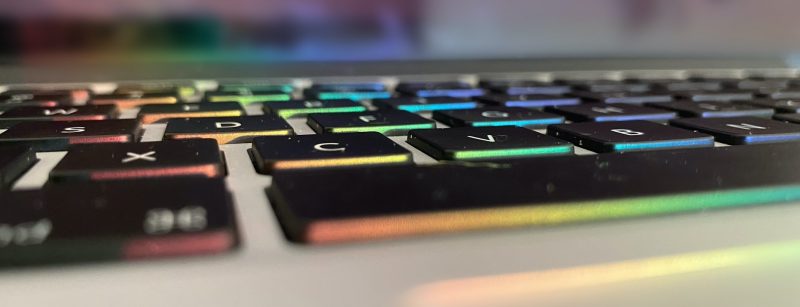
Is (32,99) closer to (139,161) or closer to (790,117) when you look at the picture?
(139,161)

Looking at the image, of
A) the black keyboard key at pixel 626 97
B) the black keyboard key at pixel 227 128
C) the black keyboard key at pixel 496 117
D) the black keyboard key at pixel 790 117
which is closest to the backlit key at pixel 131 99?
the black keyboard key at pixel 227 128

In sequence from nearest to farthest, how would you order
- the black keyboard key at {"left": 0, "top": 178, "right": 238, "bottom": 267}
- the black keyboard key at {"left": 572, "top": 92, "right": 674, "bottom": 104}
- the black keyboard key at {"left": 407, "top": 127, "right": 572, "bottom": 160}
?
the black keyboard key at {"left": 0, "top": 178, "right": 238, "bottom": 267}
the black keyboard key at {"left": 407, "top": 127, "right": 572, "bottom": 160}
the black keyboard key at {"left": 572, "top": 92, "right": 674, "bottom": 104}

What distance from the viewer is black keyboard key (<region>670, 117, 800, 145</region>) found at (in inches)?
14.4

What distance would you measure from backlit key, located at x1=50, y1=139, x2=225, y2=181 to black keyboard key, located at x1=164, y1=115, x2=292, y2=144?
0.05 metres

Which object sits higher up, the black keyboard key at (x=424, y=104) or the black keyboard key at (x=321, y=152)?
the black keyboard key at (x=321, y=152)

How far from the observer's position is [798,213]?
0.24 metres

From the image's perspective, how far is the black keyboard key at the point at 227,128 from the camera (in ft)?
1.13

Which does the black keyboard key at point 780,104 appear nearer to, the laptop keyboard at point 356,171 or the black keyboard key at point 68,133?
the laptop keyboard at point 356,171

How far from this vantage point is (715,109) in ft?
1.56

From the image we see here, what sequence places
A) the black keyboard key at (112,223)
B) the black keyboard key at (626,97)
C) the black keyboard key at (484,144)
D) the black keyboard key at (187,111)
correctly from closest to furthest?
the black keyboard key at (112,223) → the black keyboard key at (484,144) → the black keyboard key at (187,111) → the black keyboard key at (626,97)

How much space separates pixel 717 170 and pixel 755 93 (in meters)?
0.38

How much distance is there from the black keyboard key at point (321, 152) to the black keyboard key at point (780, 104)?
35cm

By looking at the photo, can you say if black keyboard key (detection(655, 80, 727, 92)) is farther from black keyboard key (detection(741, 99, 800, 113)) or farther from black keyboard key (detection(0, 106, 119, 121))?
black keyboard key (detection(0, 106, 119, 121))

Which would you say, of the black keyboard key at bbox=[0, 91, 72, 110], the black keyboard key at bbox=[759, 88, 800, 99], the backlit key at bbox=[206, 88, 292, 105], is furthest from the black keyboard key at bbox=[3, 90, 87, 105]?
the black keyboard key at bbox=[759, 88, 800, 99]
